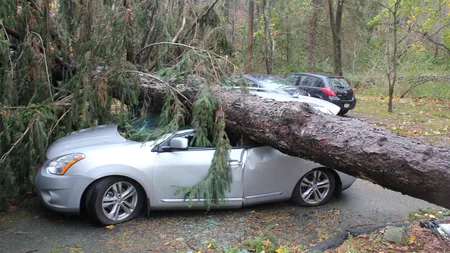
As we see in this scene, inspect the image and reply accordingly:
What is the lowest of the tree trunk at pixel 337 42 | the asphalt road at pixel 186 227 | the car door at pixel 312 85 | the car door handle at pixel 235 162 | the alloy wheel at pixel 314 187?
the asphalt road at pixel 186 227

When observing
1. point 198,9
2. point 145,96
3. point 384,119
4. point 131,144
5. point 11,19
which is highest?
point 198,9

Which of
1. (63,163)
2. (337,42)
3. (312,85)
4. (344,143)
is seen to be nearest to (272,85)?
(312,85)

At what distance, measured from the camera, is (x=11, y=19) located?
549cm

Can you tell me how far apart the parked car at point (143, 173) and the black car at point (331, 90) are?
9.44 meters

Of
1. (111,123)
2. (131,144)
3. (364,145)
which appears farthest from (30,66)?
(364,145)

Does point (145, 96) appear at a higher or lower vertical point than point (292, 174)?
higher

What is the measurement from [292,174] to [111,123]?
2784 millimetres

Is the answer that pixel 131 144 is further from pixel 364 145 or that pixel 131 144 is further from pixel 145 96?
pixel 364 145

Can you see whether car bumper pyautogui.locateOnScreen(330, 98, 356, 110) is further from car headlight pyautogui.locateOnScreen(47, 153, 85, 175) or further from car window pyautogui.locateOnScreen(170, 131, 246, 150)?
car headlight pyautogui.locateOnScreen(47, 153, 85, 175)

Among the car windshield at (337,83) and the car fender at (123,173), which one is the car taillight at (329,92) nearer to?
the car windshield at (337,83)

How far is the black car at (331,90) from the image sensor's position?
47.4ft

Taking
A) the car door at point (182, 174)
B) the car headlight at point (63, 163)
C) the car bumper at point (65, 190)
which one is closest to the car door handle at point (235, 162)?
the car door at point (182, 174)

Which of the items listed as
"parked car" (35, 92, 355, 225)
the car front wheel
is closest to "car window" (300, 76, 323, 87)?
the car front wheel

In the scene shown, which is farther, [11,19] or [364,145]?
[11,19]
